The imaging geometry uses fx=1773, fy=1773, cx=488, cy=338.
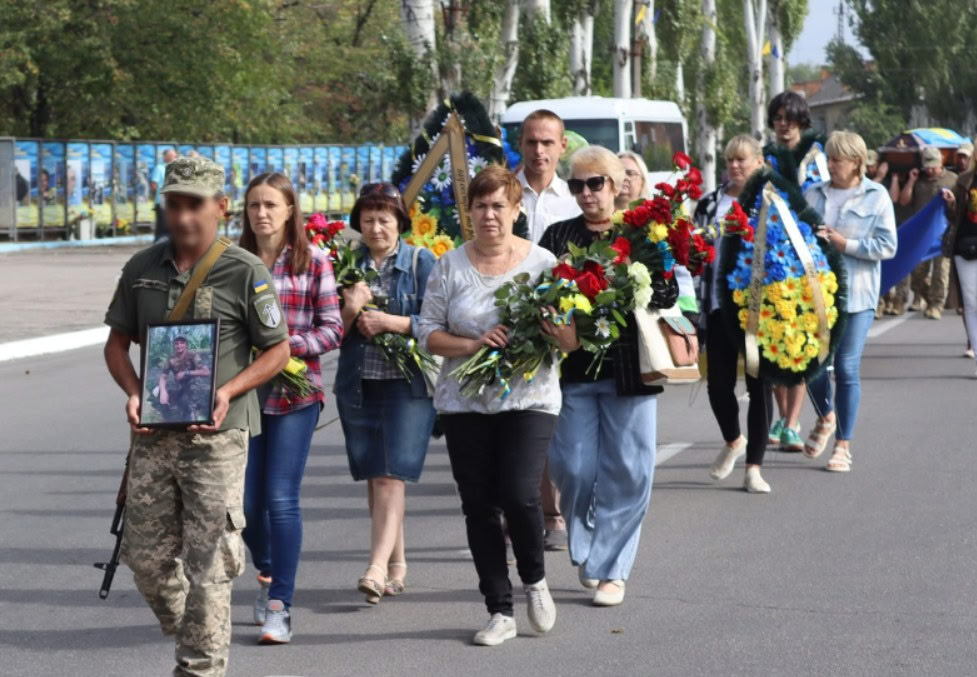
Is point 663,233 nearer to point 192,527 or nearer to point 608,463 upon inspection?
point 608,463

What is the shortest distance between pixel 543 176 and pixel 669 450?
344 cm

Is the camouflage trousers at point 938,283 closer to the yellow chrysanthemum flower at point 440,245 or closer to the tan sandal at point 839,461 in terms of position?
the tan sandal at point 839,461

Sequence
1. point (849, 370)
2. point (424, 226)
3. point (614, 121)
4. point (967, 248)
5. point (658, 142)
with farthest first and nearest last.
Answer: point (658, 142), point (614, 121), point (967, 248), point (849, 370), point (424, 226)

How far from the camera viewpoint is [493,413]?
6203 millimetres

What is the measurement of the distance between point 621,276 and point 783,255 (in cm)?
332

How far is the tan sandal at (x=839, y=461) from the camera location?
1012cm

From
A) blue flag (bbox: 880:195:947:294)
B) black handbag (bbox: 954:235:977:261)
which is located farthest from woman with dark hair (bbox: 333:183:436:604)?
blue flag (bbox: 880:195:947:294)

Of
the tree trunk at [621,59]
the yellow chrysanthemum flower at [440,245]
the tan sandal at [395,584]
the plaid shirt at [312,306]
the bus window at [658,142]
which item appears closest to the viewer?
the plaid shirt at [312,306]

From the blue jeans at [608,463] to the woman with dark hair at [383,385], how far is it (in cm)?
59

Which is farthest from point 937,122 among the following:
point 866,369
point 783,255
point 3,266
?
point 783,255

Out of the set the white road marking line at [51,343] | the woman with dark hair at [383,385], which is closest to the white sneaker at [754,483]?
the woman with dark hair at [383,385]

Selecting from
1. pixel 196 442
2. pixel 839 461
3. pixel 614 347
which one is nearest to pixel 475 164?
pixel 614 347

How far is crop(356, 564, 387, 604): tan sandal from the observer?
6828 mm

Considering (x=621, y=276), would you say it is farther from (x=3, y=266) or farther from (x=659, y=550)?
(x=3, y=266)
